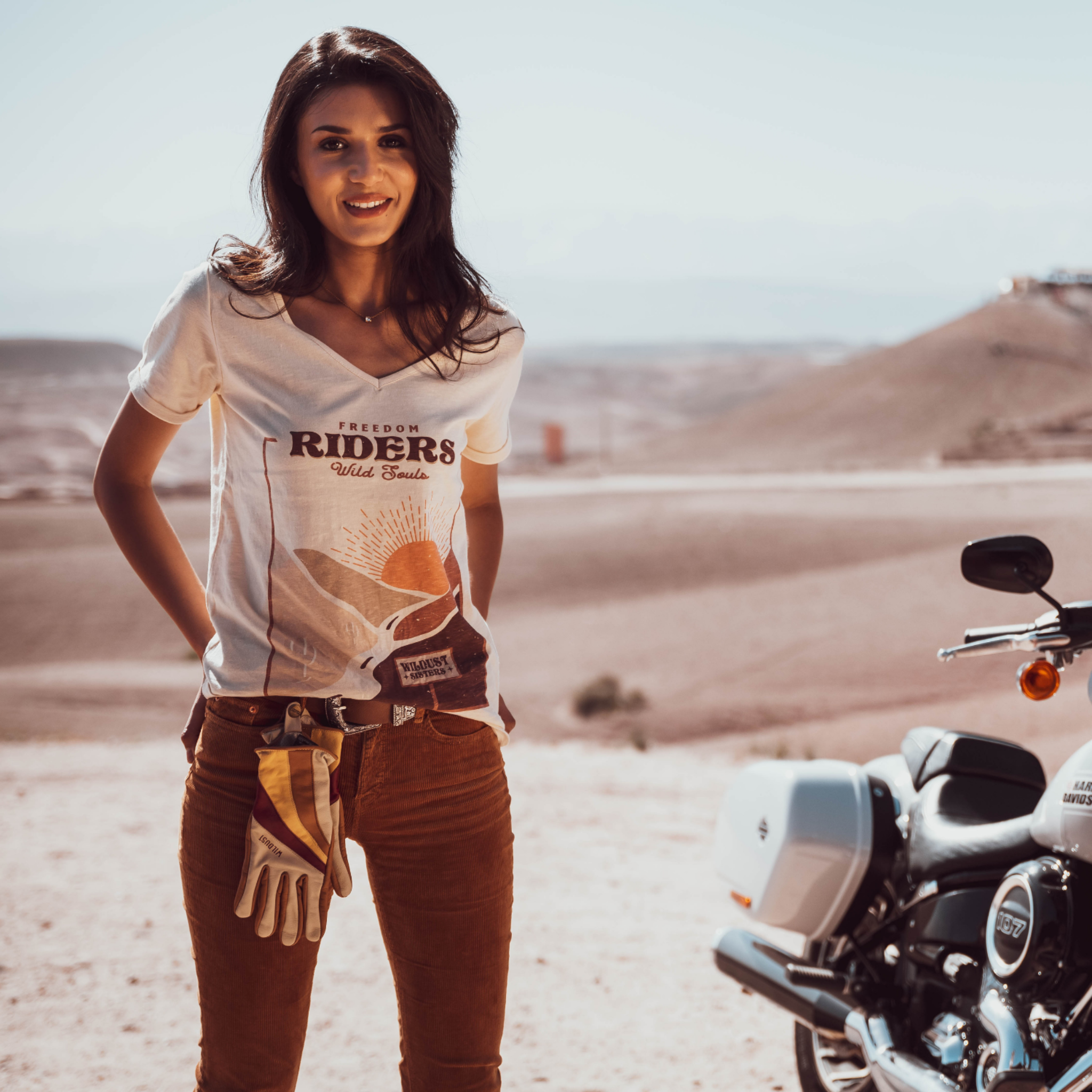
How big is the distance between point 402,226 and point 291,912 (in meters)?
1.06

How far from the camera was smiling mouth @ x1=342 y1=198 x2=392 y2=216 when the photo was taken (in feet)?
6.01

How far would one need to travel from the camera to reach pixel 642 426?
98875 millimetres

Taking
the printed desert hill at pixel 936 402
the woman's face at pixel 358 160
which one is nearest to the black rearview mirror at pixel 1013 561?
the woman's face at pixel 358 160

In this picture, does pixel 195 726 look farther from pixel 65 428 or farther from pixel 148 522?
pixel 65 428

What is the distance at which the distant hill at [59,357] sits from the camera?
234 feet

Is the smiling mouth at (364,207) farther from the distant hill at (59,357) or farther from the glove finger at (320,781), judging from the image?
the distant hill at (59,357)

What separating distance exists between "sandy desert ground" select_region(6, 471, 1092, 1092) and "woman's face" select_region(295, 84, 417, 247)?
2797 mm

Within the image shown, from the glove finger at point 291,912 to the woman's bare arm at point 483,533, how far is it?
596 mm

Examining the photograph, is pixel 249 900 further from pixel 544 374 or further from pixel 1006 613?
pixel 544 374

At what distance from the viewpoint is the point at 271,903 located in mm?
1749

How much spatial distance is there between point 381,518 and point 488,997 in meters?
0.76

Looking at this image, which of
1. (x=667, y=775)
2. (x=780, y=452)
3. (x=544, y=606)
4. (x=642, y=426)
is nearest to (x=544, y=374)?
(x=642, y=426)

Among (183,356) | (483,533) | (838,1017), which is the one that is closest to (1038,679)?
(838,1017)

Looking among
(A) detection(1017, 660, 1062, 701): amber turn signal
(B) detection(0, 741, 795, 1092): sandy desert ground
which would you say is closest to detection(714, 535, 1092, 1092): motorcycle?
(A) detection(1017, 660, 1062, 701): amber turn signal
